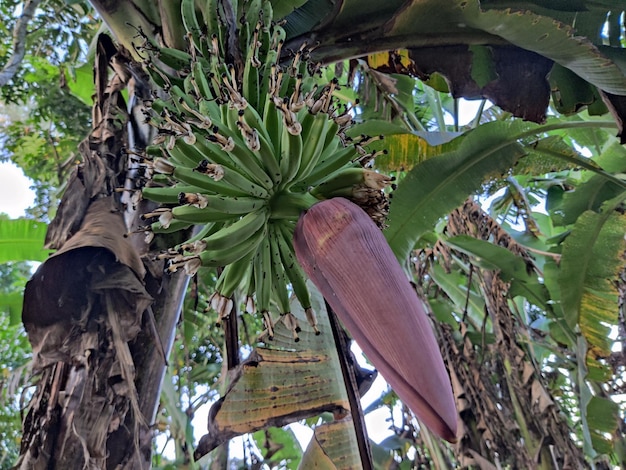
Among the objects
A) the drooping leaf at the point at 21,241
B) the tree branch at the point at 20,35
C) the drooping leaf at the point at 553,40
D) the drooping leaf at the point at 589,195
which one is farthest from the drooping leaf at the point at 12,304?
the drooping leaf at the point at 589,195

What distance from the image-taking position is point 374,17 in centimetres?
113

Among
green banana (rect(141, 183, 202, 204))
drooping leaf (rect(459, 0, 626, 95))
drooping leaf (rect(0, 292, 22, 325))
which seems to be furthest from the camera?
drooping leaf (rect(0, 292, 22, 325))

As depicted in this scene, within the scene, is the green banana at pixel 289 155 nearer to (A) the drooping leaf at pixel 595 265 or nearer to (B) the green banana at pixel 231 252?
(B) the green banana at pixel 231 252

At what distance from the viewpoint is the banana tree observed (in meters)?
0.69

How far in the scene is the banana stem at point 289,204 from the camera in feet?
2.29

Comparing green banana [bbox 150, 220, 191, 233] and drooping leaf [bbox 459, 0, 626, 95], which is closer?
green banana [bbox 150, 220, 191, 233]

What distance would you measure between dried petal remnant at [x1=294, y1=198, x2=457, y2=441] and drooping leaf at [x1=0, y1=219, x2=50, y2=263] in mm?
1672

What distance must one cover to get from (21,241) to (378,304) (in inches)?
72.6

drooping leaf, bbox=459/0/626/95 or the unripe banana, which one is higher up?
drooping leaf, bbox=459/0/626/95

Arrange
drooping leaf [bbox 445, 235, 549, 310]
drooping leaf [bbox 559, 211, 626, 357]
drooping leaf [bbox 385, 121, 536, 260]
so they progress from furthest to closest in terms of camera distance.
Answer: drooping leaf [bbox 445, 235, 549, 310] → drooping leaf [bbox 559, 211, 626, 357] → drooping leaf [bbox 385, 121, 536, 260]

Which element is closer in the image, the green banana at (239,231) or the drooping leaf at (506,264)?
the green banana at (239,231)

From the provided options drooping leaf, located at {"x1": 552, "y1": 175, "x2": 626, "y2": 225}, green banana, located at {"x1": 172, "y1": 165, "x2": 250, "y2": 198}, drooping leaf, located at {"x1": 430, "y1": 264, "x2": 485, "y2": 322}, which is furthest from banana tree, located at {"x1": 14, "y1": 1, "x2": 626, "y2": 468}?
drooping leaf, located at {"x1": 430, "y1": 264, "x2": 485, "y2": 322}

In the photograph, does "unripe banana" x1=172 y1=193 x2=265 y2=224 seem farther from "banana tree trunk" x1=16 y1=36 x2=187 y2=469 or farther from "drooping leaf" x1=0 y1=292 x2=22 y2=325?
"drooping leaf" x1=0 y1=292 x2=22 y2=325

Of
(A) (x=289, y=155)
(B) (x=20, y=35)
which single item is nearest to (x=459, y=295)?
(A) (x=289, y=155)
